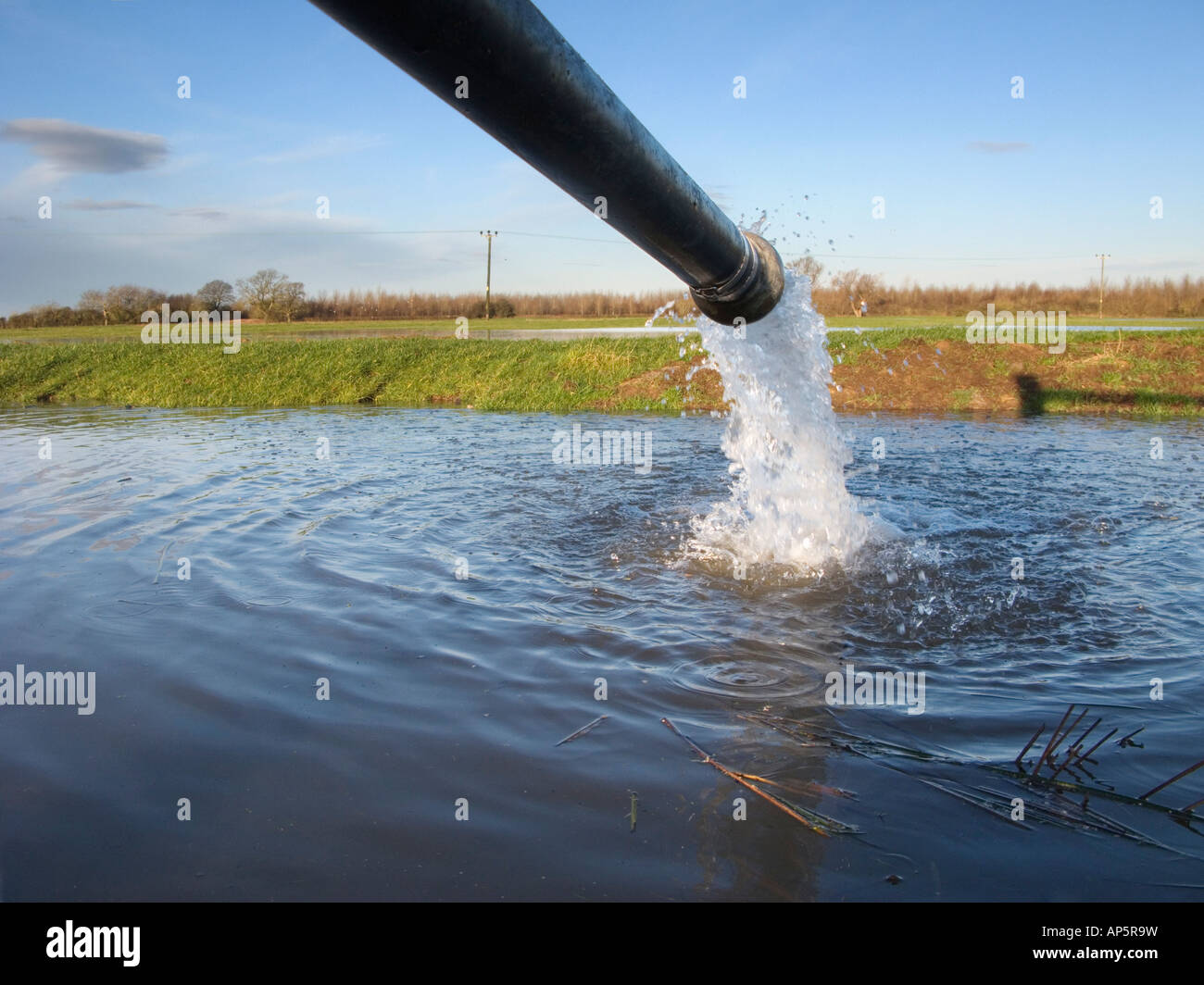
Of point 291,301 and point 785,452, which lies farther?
point 291,301

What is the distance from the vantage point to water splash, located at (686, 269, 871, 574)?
630cm

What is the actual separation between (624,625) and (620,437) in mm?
8965

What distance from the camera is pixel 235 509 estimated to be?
27.9 feet

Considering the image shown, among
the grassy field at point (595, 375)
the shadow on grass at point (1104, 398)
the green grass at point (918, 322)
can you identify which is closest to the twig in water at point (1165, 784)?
the grassy field at point (595, 375)

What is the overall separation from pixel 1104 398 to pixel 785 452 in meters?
12.9

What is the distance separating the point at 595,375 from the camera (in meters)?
19.8

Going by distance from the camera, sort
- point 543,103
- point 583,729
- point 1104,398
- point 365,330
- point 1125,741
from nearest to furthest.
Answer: point 543,103
point 1125,741
point 583,729
point 1104,398
point 365,330

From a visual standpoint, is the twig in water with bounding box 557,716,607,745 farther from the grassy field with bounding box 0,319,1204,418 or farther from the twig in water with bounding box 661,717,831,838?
the grassy field with bounding box 0,319,1204,418

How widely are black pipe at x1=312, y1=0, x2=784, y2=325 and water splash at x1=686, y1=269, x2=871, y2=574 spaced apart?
3695 mm

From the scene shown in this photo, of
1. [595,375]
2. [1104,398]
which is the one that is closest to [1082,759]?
[1104,398]

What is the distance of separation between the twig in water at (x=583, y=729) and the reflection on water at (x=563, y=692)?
45 millimetres

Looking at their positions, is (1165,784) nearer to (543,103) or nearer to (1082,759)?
(1082,759)
